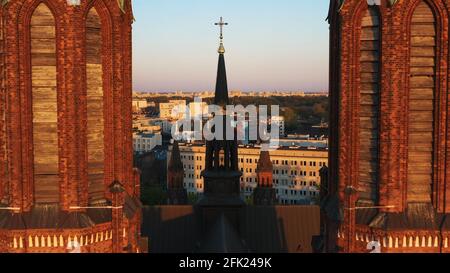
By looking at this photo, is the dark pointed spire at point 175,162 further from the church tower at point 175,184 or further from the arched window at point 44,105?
the arched window at point 44,105

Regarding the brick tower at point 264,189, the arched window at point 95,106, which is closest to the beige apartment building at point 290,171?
the brick tower at point 264,189

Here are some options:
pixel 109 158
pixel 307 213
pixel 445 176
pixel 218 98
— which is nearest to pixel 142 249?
pixel 109 158

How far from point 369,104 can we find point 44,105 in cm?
1125

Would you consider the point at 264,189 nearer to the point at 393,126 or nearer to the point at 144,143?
the point at 393,126

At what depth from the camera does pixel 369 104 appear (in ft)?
73.9

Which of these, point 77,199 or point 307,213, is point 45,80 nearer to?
point 77,199

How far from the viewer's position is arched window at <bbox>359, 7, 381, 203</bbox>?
22.2m

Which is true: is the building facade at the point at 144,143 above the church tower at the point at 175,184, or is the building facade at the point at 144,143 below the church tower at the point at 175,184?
below

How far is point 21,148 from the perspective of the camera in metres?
22.1

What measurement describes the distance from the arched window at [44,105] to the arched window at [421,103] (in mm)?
12227

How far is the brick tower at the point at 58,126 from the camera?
855 inches

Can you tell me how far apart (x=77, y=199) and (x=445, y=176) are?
41.7ft

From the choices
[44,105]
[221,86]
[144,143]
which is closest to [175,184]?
[221,86]

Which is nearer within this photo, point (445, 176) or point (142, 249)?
point (445, 176)
